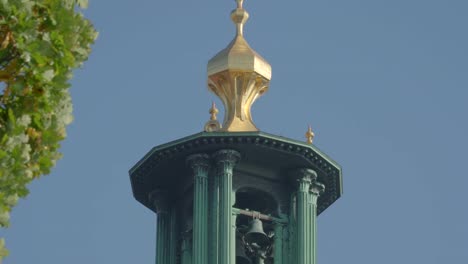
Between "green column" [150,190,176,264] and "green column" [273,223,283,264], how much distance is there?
10.1 ft

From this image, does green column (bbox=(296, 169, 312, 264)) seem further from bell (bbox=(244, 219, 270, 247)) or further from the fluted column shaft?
bell (bbox=(244, 219, 270, 247))

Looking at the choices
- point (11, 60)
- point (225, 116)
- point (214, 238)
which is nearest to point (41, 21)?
point (11, 60)

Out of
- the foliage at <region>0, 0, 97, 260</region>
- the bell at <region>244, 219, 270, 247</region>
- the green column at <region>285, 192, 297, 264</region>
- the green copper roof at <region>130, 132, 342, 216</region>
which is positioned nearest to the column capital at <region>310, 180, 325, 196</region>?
the green copper roof at <region>130, 132, 342, 216</region>

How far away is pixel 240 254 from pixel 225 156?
2737mm

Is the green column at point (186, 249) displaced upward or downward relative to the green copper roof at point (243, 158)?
downward

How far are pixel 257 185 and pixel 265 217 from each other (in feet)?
4.35

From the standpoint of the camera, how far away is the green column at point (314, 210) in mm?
52469

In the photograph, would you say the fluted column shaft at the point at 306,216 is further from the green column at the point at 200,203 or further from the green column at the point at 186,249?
the green column at the point at 186,249

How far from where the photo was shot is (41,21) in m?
15.9

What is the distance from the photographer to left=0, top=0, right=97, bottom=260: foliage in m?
15.6

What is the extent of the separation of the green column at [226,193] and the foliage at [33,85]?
114ft

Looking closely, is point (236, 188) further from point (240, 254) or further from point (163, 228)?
point (163, 228)

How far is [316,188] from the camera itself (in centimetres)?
5338

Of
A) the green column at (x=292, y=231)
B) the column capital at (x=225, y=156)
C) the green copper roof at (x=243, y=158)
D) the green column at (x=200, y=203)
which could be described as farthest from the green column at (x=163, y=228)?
the green column at (x=292, y=231)
